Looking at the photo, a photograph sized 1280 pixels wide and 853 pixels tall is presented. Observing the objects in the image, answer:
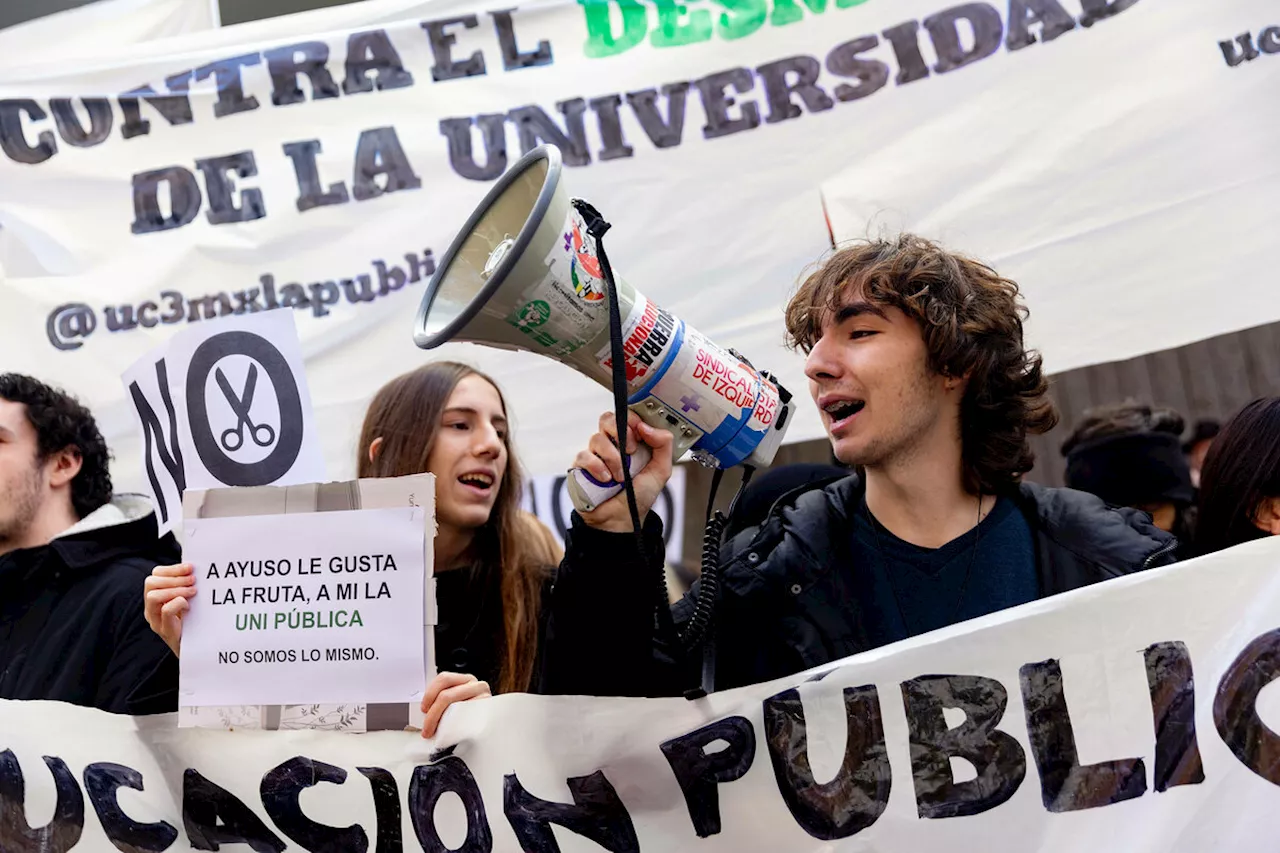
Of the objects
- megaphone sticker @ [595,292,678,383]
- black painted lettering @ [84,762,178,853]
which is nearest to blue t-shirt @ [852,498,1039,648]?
megaphone sticker @ [595,292,678,383]

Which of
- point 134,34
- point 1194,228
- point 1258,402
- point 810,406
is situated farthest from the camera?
point 134,34

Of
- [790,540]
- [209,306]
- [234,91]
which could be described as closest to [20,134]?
[234,91]

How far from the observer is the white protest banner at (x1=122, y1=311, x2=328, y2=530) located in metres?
2.09

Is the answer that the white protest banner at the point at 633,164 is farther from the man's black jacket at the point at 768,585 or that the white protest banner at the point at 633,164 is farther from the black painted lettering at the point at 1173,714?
the black painted lettering at the point at 1173,714

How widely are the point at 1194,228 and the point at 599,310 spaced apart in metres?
1.61

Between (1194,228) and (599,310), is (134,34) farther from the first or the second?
(1194,228)

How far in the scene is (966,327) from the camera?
204cm

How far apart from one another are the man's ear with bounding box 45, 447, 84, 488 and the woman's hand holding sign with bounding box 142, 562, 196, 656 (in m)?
1.17

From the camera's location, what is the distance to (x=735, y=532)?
2.40 metres

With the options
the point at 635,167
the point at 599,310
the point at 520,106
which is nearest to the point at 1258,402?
the point at 599,310

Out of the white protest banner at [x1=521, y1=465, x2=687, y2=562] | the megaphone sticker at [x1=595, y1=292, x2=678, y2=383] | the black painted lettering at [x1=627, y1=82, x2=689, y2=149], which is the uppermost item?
the black painted lettering at [x1=627, y1=82, x2=689, y2=149]

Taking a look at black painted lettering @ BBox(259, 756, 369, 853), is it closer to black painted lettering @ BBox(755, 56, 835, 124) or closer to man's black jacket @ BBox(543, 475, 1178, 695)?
man's black jacket @ BBox(543, 475, 1178, 695)

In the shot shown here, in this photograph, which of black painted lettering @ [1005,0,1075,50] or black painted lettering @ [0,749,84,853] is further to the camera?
black painted lettering @ [1005,0,1075,50]

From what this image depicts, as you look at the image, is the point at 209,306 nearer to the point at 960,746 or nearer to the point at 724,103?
the point at 724,103
